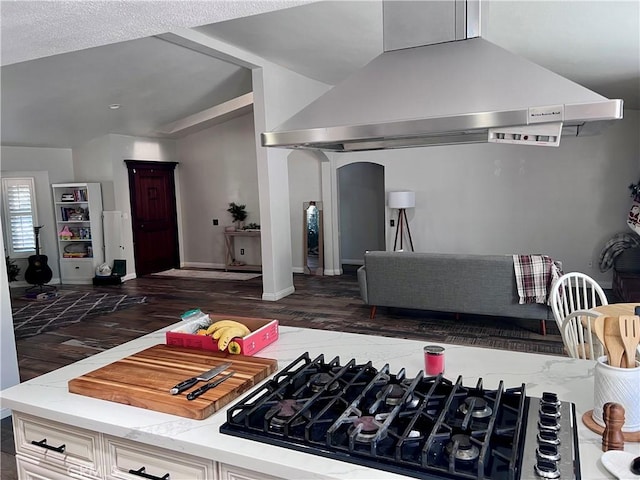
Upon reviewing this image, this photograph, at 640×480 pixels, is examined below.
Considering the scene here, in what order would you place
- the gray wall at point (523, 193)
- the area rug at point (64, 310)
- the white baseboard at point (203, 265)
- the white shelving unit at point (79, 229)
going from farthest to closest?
the white baseboard at point (203, 265) → the white shelving unit at point (79, 229) → the gray wall at point (523, 193) → the area rug at point (64, 310)

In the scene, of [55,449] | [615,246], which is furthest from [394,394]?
[615,246]

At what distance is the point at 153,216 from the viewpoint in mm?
9555

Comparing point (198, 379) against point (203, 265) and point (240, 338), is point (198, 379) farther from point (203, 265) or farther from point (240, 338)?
point (203, 265)

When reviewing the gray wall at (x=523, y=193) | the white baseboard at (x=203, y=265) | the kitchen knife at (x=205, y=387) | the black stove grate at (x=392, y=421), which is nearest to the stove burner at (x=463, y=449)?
the black stove grate at (x=392, y=421)

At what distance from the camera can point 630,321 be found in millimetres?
1222

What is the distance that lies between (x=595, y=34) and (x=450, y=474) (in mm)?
4491

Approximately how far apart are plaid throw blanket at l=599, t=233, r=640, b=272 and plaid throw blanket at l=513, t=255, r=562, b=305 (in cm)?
264

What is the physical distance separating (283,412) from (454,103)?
3.48ft

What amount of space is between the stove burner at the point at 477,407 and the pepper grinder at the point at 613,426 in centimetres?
29

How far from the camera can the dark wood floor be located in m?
4.87

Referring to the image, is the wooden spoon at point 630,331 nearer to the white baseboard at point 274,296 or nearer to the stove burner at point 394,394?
the stove burner at point 394,394

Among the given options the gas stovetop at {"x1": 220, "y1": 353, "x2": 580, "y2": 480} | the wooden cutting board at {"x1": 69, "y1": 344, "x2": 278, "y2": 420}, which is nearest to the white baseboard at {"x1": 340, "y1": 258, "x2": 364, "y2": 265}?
the wooden cutting board at {"x1": 69, "y1": 344, "x2": 278, "y2": 420}

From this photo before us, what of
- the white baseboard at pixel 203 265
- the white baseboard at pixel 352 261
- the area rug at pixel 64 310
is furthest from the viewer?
the white baseboard at pixel 352 261

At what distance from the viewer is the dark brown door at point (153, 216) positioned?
9102 mm
